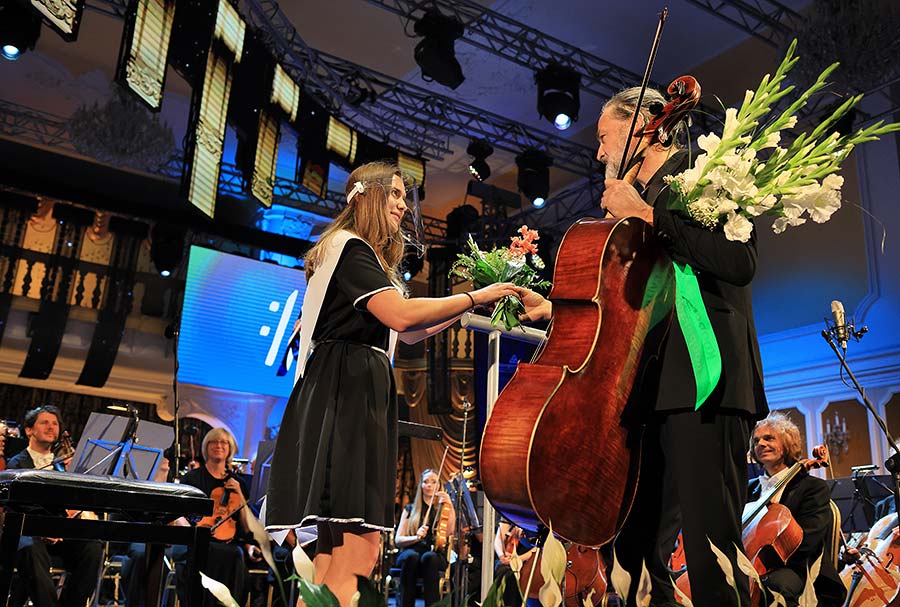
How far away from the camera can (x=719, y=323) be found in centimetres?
185

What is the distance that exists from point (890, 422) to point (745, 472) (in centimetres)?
835

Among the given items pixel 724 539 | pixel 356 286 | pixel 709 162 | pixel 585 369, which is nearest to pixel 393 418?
pixel 356 286

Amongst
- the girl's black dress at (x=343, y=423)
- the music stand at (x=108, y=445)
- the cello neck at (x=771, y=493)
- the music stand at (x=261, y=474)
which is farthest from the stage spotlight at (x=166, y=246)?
the girl's black dress at (x=343, y=423)

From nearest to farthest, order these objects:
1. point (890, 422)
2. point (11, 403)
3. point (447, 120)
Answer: point (890, 422)
point (447, 120)
point (11, 403)

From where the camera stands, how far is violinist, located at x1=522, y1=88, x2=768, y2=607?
174 centimetres

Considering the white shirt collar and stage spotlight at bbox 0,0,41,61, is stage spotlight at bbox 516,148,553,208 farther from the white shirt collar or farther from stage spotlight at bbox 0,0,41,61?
the white shirt collar

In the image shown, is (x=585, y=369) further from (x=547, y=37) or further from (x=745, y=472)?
(x=547, y=37)

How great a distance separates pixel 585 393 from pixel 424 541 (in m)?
6.60

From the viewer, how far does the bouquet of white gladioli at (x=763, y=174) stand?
1678mm

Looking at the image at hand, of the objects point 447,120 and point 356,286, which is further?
point 447,120

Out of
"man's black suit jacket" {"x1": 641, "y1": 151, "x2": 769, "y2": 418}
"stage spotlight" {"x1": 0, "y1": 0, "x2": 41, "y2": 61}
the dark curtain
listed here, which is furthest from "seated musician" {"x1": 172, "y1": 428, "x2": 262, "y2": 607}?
the dark curtain

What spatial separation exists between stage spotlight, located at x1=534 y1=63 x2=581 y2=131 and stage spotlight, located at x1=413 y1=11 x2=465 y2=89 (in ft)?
4.15

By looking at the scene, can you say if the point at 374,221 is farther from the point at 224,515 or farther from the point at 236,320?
the point at 236,320

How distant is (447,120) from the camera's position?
34.2 feet
